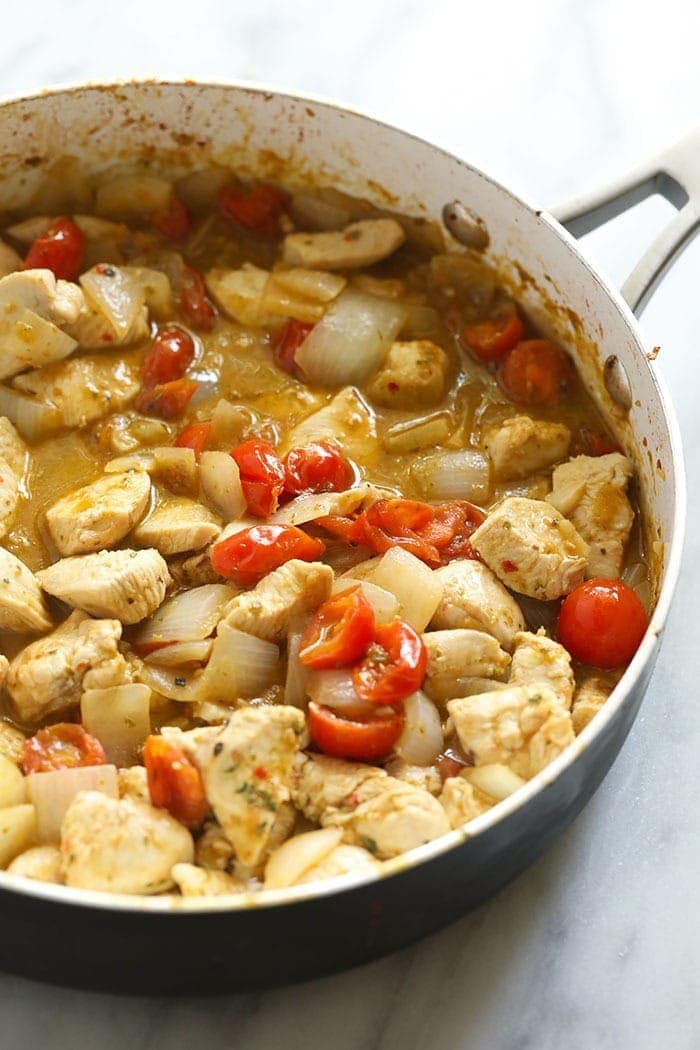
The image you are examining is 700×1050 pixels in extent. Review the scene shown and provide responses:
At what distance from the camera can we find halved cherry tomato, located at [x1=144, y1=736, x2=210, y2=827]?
251cm

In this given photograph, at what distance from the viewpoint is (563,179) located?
3.97 metres

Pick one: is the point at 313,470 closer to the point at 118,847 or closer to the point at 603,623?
the point at 603,623

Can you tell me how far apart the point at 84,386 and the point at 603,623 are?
1423 mm

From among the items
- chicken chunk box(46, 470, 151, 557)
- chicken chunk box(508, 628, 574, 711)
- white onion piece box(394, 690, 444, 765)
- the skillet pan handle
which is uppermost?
the skillet pan handle

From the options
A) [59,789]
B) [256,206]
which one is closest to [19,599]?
[59,789]

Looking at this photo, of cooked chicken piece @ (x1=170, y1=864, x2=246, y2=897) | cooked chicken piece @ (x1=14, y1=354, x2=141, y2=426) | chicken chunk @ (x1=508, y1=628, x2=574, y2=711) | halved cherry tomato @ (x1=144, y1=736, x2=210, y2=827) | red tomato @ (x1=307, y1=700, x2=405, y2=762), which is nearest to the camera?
cooked chicken piece @ (x1=170, y1=864, x2=246, y2=897)

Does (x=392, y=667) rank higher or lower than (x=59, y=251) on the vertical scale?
higher

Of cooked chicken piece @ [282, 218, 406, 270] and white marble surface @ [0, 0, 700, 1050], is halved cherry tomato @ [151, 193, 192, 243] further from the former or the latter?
white marble surface @ [0, 0, 700, 1050]

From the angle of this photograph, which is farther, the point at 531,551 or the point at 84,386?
the point at 84,386

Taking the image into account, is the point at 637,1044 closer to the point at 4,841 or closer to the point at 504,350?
the point at 4,841

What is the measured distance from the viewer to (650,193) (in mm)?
3090

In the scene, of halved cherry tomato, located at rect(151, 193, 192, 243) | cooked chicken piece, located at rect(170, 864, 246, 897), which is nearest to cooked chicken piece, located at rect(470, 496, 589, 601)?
cooked chicken piece, located at rect(170, 864, 246, 897)

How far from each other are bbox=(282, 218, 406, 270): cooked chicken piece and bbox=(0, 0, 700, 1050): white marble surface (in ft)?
0.94

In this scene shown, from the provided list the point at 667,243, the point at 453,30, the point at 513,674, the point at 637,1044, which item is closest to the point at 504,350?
the point at 667,243
